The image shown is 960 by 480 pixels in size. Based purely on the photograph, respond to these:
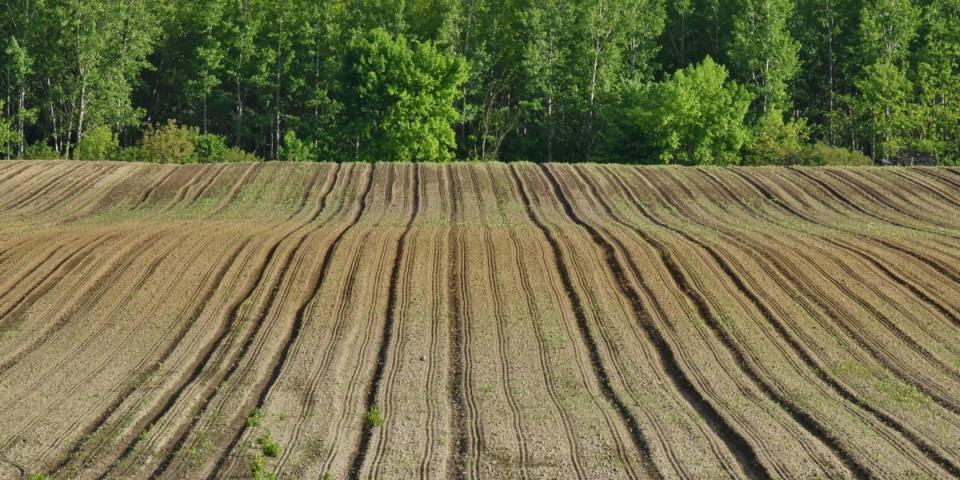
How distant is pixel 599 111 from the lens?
6606 cm

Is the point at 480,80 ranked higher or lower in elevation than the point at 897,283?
higher

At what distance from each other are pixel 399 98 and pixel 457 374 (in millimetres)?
42644

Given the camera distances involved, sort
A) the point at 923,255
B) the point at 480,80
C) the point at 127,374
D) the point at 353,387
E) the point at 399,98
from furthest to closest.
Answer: the point at 480,80
the point at 399,98
the point at 923,255
the point at 127,374
the point at 353,387

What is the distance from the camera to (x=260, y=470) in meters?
15.9

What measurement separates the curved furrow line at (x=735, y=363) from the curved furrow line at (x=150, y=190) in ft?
60.7

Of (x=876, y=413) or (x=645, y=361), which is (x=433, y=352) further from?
(x=876, y=413)

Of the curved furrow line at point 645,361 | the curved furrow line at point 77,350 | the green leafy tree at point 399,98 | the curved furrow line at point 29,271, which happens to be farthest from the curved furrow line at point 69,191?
the curved furrow line at point 645,361

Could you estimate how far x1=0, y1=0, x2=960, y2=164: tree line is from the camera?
6184 centimetres

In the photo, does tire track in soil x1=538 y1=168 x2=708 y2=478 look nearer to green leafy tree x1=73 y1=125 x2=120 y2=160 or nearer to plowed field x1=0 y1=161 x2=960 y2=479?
plowed field x1=0 y1=161 x2=960 y2=479

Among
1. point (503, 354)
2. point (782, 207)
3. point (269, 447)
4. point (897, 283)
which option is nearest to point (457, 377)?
point (503, 354)

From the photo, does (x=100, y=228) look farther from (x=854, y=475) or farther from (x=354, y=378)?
(x=854, y=475)

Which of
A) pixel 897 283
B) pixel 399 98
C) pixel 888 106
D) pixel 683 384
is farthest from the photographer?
pixel 888 106

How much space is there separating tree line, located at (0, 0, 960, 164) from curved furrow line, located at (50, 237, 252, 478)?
3145cm

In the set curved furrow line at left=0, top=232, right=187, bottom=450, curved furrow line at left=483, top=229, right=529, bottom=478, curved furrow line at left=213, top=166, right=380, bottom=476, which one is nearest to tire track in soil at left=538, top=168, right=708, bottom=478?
curved furrow line at left=483, top=229, right=529, bottom=478
